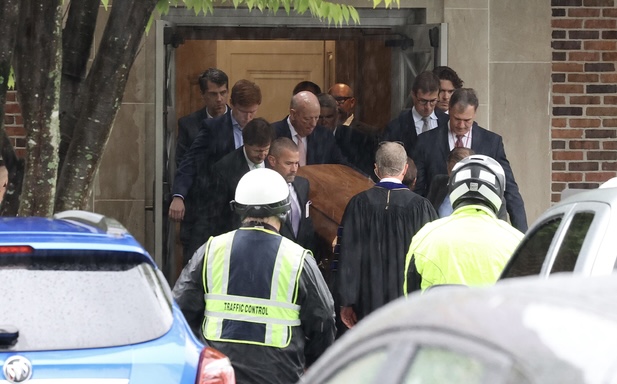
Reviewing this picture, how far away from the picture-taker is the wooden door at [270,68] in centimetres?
1830

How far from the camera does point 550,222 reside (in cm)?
492

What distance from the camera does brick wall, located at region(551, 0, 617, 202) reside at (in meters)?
12.1

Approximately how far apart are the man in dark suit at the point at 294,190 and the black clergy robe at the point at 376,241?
0.98m

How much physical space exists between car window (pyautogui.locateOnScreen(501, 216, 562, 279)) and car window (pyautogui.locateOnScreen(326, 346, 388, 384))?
2302 millimetres

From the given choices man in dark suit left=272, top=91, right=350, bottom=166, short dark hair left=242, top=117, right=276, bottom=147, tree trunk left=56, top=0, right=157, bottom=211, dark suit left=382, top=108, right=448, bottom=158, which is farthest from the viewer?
dark suit left=382, top=108, right=448, bottom=158

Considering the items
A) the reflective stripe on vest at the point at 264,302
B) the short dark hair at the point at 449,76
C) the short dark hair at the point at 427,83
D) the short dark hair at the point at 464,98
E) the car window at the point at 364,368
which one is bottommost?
the reflective stripe on vest at the point at 264,302

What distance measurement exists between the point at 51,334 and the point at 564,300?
263 centimetres

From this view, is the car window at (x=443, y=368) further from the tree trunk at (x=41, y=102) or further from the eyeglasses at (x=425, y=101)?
the eyeglasses at (x=425, y=101)

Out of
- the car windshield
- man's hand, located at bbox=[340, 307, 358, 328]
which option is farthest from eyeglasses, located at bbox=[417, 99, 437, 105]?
the car windshield

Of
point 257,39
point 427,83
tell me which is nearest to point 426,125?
point 427,83

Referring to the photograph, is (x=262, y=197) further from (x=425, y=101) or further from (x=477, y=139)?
(x=425, y=101)

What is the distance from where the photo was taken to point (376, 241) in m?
8.08

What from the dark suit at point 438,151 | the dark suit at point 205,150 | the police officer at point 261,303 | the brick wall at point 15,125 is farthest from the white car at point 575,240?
the brick wall at point 15,125

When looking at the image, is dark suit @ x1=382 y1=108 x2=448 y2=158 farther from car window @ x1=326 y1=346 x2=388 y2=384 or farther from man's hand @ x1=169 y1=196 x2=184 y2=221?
car window @ x1=326 y1=346 x2=388 y2=384
